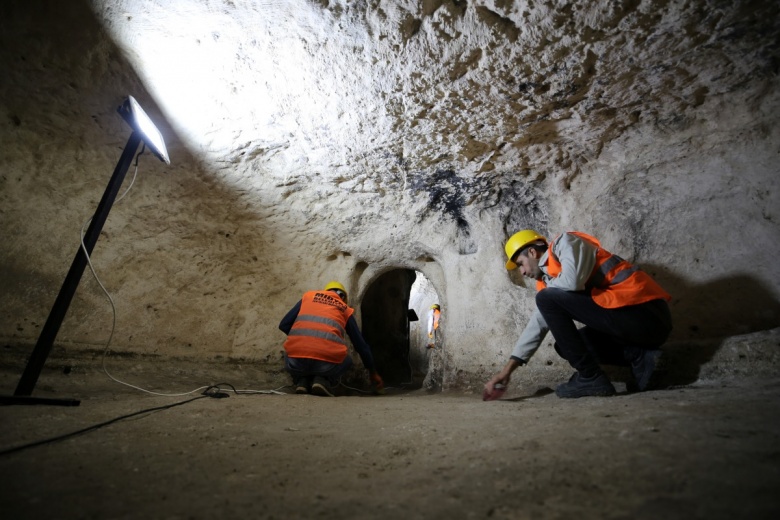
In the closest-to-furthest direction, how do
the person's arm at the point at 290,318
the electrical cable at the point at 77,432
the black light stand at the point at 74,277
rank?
the electrical cable at the point at 77,432 < the black light stand at the point at 74,277 < the person's arm at the point at 290,318

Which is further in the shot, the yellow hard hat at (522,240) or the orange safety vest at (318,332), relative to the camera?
the orange safety vest at (318,332)

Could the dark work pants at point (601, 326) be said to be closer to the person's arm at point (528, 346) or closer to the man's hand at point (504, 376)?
the person's arm at point (528, 346)

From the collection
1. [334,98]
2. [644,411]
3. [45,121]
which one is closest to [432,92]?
[334,98]

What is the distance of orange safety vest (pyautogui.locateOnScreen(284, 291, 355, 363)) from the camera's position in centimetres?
301

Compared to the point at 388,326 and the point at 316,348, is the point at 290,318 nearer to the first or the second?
the point at 316,348

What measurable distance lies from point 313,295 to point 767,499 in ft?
9.82

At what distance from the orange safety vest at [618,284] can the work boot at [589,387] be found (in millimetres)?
425

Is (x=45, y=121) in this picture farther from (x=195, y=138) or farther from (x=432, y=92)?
(x=432, y=92)

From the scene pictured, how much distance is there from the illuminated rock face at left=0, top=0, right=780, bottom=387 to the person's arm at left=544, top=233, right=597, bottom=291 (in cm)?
101

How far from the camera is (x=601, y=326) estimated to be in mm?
2072

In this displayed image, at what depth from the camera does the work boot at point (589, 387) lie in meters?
2.01

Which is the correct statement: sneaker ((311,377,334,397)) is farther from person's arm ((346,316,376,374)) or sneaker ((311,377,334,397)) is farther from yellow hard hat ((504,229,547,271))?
yellow hard hat ((504,229,547,271))

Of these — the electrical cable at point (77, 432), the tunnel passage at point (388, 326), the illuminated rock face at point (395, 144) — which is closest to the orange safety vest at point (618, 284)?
the illuminated rock face at point (395, 144)

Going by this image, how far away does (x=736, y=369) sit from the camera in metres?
1.99
